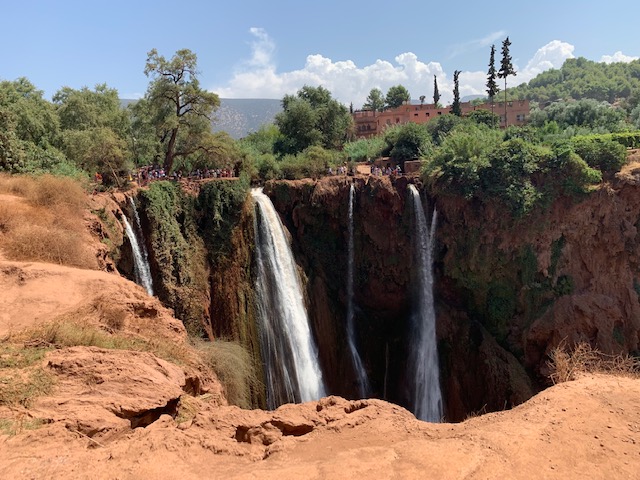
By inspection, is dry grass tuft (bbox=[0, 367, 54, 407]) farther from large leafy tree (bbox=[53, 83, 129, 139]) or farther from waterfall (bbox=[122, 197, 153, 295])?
large leafy tree (bbox=[53, 83, 129, 139])

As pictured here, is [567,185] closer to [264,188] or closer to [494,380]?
[494,380]

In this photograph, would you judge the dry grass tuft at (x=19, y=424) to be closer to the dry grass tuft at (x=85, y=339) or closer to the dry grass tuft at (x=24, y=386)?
the dry grass tuft at (x=24, y=386)

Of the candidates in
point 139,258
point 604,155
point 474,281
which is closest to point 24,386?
point 139,258

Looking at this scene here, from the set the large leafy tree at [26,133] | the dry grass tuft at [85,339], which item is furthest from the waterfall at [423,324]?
the large leafy tree at [26,133]

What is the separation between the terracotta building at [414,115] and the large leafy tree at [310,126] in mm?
12390

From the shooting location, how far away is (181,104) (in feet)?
72.7

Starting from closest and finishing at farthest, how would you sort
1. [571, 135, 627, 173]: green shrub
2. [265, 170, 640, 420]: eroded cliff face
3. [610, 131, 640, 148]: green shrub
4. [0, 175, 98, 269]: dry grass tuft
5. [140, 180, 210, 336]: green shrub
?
[0, 175, 98, 269]: dry grass tuft → [140, 180, 210, 336]: green shrub → [265, 170, 640, 420]: eroded cliff face → [571, 135, 627, 173]: green shrub → [610, 131, 640, 148]: green shrub

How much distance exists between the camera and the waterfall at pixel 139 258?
15.2 meters

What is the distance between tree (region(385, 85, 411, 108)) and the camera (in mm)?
66625

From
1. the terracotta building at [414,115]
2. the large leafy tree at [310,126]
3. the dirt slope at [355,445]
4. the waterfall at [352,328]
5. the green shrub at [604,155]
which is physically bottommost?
the waterfall at [352,328]

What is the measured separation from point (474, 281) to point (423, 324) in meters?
3.45

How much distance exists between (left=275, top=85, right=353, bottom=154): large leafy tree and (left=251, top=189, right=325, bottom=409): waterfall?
15.1 m

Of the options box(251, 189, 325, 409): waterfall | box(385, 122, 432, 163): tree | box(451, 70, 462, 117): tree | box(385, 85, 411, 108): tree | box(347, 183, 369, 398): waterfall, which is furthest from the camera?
box(385, 85, 411, 108): tree

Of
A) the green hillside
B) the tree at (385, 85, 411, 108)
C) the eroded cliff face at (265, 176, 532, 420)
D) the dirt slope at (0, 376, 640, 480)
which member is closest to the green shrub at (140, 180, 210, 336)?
the eroded cliff face at (265, 176, 532, 420)
